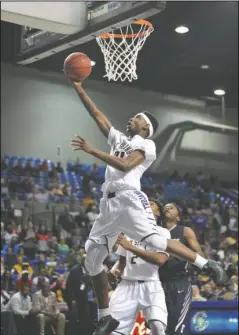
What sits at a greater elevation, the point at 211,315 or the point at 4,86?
the point at 4,86

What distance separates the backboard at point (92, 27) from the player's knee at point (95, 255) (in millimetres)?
3076

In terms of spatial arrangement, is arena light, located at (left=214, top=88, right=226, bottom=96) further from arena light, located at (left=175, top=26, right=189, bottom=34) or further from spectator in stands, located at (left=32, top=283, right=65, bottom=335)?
spectator in stands, located at (left=32, top=283, right=65, bottom=335)

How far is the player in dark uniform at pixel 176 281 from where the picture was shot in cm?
718

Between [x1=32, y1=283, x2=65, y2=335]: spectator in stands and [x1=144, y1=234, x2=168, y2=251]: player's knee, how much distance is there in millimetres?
4575

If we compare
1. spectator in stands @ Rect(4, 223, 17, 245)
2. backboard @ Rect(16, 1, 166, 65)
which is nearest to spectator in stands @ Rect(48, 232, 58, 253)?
spectator in stands @ Rect(4, 223, 17, 245)

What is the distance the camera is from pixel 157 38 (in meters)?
19.4

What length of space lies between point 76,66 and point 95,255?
67.0 inches

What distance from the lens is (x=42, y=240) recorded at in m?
17.4

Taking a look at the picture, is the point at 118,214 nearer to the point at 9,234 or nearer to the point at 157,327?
the point at 157,327

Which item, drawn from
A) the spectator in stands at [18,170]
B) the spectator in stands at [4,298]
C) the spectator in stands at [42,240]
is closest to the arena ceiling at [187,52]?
the spectator in stands at [18,170]

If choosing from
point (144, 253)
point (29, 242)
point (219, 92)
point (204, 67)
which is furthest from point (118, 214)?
point (219, 92)

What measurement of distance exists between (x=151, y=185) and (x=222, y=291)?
997cm

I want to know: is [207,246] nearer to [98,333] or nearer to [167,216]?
[167,216]

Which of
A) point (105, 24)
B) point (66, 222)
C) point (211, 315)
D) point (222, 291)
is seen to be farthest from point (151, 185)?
point (105, 24)
